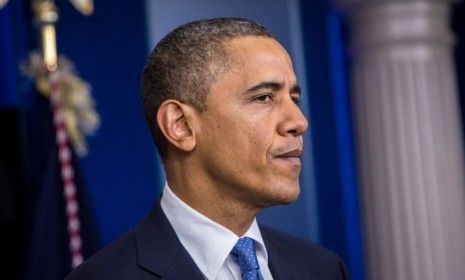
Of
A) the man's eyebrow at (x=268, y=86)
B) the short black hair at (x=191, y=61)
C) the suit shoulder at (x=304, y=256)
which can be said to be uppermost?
the short black hair at (x=191, y=61)

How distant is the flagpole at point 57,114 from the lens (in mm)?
3393

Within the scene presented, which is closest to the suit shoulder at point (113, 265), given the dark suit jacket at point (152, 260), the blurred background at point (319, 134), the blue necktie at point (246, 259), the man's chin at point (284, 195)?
the dark suit jacket at point (152, 260)

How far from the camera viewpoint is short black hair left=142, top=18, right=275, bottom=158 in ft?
6.21

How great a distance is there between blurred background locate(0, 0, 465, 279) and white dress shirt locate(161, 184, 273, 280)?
1.53 meters

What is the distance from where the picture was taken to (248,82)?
185cm

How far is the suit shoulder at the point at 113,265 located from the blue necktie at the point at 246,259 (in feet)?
0.71

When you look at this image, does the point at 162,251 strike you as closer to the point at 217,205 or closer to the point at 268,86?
the point at 217,205

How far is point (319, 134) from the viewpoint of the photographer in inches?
180

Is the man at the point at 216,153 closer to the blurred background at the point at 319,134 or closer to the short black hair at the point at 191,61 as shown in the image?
the short black hair at the point at 191,61

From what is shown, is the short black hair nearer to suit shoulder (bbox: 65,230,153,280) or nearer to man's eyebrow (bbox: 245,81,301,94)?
man's eyebrow (bbox: 245,81,301,94)

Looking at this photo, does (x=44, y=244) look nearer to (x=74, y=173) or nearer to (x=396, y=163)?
(x=74, y=173)

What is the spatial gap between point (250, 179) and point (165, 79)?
0.30 meters

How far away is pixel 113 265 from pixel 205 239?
0.20 m

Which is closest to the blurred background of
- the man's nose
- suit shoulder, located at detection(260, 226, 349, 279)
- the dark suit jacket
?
suit shoulder, located at detection(260, 226, 349, 279)
